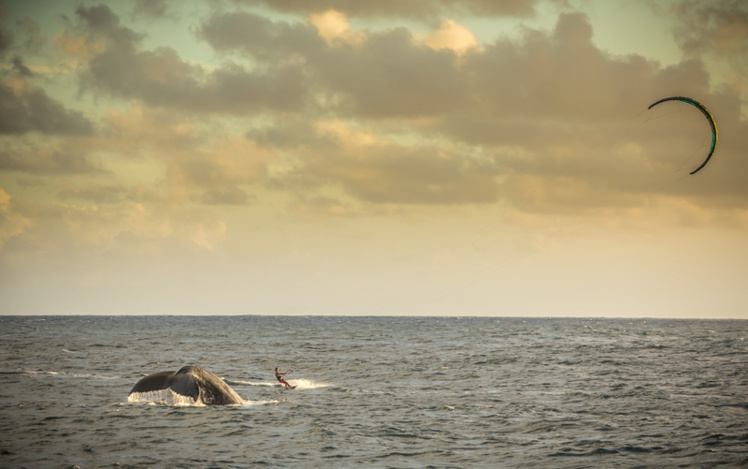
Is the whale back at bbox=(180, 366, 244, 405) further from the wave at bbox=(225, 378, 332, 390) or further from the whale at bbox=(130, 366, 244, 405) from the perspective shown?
the wave at bbox=(225, 378, 332, 390)

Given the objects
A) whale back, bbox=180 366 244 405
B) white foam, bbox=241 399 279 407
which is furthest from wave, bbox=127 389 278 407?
whale back, bbox=180 366 244 405

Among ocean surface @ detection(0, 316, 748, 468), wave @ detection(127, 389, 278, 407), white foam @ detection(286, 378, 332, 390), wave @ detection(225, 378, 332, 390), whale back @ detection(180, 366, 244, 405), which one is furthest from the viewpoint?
wave @ detection(225, 378, 332, 390)

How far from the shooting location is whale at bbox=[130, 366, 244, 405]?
2916cm

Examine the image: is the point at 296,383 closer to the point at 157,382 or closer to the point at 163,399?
the point at 163,399

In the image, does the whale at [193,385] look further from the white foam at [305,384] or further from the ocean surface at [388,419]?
the white foam at [305,384]

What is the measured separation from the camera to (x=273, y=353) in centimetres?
6519

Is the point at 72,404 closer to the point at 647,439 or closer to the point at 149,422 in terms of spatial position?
the point at 149,422

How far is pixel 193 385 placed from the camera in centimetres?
2933

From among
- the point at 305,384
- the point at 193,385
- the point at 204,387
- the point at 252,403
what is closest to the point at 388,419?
the point at 252,403

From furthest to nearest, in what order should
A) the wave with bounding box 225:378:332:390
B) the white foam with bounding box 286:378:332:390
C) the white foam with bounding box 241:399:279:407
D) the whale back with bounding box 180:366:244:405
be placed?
the wave with bounding box 225:378:332:390
the white foam with bounding box 286:378:332:390
the white foam with bounding box 241:399:279:407
the whale back with bounding box 180:366:244:405

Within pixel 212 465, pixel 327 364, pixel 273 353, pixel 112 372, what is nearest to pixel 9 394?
pixel 112 372

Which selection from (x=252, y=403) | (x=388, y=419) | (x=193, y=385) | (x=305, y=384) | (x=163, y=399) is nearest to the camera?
(x=388, y=419)

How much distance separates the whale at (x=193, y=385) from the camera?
29156 millimetres

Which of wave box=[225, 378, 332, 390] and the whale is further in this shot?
wave box=[225, 378, 332, 390]
